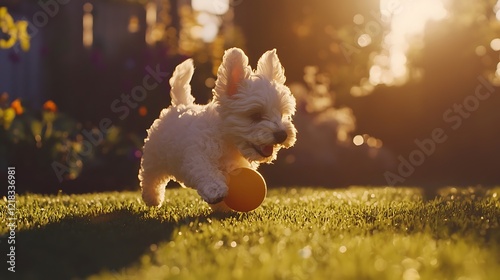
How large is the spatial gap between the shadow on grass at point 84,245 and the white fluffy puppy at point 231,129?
Answer: 0.46 metres

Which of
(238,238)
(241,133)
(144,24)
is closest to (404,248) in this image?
(238,238)

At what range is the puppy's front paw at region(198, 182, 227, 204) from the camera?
5832 millimetres

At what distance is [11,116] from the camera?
1089cm

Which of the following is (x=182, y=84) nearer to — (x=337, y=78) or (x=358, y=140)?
(x=358, y=140)

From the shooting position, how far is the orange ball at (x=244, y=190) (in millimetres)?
6309

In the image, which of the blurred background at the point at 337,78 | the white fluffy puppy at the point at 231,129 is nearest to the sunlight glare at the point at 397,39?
the blurred background at the point at 337,78

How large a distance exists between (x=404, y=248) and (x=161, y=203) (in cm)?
368

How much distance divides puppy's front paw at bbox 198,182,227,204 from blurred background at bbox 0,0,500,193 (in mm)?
8352

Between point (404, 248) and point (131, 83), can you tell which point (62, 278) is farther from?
point (131, 83)

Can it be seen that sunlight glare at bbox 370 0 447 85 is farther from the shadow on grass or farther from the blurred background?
the shadow on grass

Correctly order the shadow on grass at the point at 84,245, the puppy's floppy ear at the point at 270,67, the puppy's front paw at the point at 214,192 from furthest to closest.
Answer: the puppy's floppy ear at the point at 270,67 < the puppy's front paw at the point at 214,192 < the shadow on grass at the point at 84,245

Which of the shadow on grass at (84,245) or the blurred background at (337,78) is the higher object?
the blurred background at (337,78)

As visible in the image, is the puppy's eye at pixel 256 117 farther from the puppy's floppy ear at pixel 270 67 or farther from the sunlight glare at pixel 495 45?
the sunlight glare at pixel 495 45

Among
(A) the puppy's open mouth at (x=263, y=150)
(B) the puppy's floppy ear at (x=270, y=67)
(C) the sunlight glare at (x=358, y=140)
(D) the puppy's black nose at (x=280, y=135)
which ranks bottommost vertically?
(A) the puppy's open mouth at (x=263, y=150)
